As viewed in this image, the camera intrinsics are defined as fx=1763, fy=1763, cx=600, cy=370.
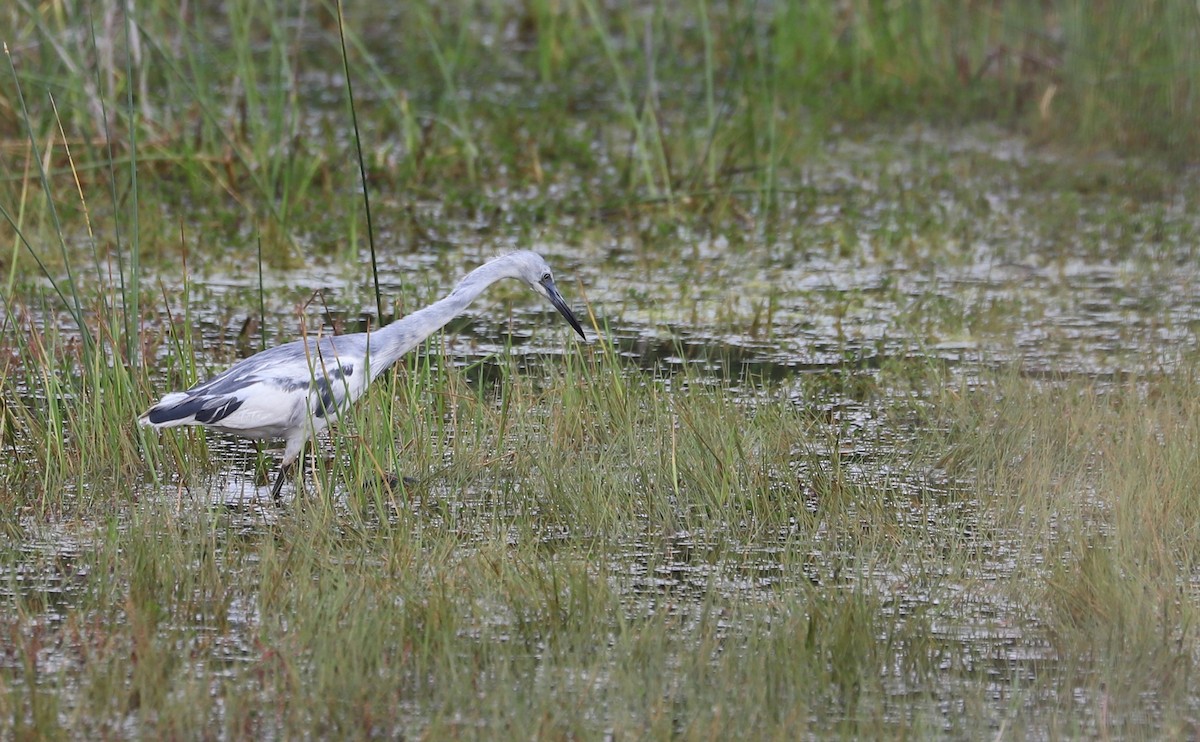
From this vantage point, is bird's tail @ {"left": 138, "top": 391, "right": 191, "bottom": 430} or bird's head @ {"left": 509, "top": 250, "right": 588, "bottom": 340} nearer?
bird's tail @ {"left": 138, "top": 391, "right": 191, "bottom": 430}

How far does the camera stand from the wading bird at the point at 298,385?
14.1ft

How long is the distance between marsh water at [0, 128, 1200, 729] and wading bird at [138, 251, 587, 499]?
18 cm

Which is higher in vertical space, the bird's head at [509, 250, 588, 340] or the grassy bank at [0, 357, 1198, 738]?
the bird's head at [509, 250, 588, 340]

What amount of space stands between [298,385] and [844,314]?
2.71 m

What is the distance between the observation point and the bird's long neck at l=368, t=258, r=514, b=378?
4.59 metres

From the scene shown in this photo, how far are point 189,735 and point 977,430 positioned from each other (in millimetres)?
2702

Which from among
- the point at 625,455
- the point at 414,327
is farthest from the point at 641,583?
the point at 414,327

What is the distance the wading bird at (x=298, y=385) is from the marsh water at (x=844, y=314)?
0.18 meters

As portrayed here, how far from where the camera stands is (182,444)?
4.78 meters

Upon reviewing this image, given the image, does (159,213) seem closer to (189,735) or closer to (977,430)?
(977,430)

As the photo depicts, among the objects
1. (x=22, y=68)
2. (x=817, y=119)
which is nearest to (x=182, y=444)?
(x=22, y=68)

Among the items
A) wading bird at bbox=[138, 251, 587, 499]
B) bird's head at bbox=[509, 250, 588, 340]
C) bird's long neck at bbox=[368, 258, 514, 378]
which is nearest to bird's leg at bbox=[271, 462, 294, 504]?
wading bird at bbox=[138, 251, 587, 499]

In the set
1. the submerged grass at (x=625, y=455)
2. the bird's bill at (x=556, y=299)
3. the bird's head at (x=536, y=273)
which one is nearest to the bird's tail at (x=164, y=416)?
the submerged grass at (x=625, y=455)

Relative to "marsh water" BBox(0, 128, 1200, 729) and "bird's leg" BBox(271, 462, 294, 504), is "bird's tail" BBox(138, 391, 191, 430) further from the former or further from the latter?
"bird's leg" BBox(271, 462, 294, 504)
